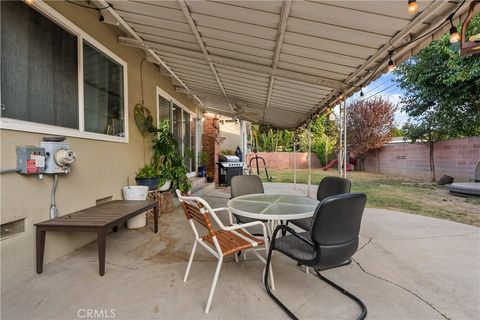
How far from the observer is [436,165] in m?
10.5

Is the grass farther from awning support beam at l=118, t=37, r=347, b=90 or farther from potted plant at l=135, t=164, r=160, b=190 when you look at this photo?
potted plant at l=135, t=164, r=160, b=190

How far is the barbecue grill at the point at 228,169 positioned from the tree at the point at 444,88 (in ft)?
22.7

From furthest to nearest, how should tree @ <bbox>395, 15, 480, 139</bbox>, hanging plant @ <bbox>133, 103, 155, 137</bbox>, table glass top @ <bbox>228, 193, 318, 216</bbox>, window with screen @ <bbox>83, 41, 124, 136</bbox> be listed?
tree @ <bbox>395, 15, 480, 139</bbox>
hanging plant @ <bbox>133, 103, 155, 137</bbox>
window with screen @ <bbox>83, 41, 124, 136</bbox>
table glass top @ <bbox>228, 193, 318, 216</bbox>

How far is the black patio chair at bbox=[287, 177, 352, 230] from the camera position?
316cm

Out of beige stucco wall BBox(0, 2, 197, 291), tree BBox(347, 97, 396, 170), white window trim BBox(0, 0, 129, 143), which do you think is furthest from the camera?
tree BBox(347, 97, 396, 170)

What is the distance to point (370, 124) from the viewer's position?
1498 centimetres

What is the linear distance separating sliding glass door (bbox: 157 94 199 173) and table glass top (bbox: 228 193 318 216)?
3670 millimetres

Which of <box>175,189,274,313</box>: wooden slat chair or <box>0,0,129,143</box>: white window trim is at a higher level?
<box>0,0,129,143</box>: white window trim

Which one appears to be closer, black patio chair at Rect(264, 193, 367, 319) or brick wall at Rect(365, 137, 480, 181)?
black patio chair at Rect(264, 193, 367, 319)

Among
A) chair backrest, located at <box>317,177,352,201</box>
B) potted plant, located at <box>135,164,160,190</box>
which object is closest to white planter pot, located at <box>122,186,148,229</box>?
potted plant, located at <box>135,164,160,190</box>

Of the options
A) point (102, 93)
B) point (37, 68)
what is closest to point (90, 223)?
point (37, 68)

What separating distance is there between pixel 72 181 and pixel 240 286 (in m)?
2.35

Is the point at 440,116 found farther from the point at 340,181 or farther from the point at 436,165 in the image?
the point at 340,181

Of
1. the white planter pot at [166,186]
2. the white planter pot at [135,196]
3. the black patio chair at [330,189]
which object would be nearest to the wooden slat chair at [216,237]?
the black patio chair at [330,189]
